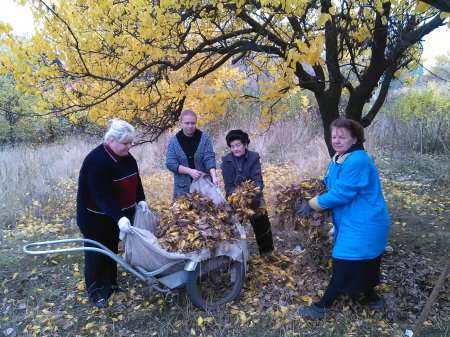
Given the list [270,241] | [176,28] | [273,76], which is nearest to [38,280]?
[270,241]

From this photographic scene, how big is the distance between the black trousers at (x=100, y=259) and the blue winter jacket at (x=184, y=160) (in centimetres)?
67

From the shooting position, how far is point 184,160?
4.16 metres

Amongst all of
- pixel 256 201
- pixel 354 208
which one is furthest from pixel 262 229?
pixel 354 208

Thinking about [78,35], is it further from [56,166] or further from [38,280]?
[56,166]

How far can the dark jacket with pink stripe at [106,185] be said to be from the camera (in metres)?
3.28

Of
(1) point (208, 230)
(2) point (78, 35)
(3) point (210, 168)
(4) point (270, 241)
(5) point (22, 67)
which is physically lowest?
(4) point (270, 241)

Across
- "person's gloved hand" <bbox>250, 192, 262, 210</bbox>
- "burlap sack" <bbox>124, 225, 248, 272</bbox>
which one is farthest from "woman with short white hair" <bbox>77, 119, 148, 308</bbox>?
"person's gloved hand" <bbox>250, 192, 262, 210</bbox>

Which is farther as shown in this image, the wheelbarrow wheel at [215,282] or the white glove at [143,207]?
the white glove at [143,207]

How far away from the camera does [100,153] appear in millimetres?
3336

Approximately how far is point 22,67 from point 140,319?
246 cm

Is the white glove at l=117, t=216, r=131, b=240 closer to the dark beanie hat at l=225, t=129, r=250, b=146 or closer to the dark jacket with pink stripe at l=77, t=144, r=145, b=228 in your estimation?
the dark jacket with pink stripe at l=77, t=144, r=145, b=228

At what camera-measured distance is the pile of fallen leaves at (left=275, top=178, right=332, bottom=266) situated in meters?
3.41

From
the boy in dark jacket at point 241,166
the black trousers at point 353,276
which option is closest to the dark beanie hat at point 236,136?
the boy in dark jacket at point 241,166

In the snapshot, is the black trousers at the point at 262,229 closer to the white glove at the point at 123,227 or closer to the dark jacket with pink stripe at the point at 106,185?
the dark jacket with pink stripe at the point at 106,185
